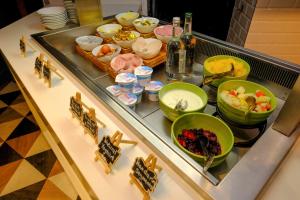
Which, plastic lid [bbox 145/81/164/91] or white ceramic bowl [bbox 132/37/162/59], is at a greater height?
white ceramic bowl [bbox 132/37/162/59]

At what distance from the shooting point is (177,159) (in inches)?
27.6

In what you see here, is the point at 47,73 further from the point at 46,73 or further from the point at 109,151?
the point at 109,151

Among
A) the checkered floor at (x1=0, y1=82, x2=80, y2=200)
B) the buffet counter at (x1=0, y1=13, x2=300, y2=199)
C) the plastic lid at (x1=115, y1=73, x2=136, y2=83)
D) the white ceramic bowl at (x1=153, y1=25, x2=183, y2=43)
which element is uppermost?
the white ceramic bowl at (x1=153, y1=25, x2=183, y2=43)

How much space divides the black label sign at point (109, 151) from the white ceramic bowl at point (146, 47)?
647mm

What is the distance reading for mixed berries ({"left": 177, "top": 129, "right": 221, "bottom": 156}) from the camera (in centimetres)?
75

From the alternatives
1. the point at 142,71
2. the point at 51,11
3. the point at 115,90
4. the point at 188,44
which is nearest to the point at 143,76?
the point at 142,71

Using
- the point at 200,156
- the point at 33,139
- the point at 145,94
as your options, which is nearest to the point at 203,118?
the point at 200,156

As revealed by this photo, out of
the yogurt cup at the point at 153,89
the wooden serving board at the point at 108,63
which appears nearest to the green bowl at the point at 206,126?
the yogurt cup at the point at 153,89

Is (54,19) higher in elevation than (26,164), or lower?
higher

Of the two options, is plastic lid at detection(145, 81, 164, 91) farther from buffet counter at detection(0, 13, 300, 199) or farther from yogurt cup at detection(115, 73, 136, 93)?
buffet counter at detection(0, 13, 300, 199)

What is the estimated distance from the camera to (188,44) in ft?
A: 3.73

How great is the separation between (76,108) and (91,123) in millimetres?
141

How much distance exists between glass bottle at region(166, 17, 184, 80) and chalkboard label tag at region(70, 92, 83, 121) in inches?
19.6

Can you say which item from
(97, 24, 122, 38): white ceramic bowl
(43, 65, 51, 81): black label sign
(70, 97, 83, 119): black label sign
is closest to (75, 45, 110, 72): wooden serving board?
(97, 24, 122, 38): white ceramic bowl
